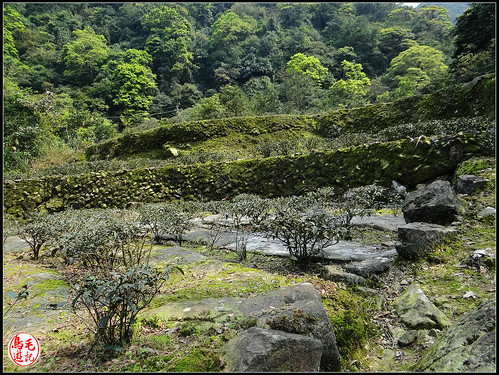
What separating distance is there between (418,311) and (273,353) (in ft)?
4.68

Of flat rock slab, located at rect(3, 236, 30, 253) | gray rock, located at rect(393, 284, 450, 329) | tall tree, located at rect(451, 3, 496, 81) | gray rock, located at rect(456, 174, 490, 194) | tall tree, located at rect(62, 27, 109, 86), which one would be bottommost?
flat rock slab, located at rect(3, 236, 30, 253)

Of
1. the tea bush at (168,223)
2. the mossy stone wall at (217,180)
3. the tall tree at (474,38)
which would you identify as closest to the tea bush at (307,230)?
the tea bush at (168,223)

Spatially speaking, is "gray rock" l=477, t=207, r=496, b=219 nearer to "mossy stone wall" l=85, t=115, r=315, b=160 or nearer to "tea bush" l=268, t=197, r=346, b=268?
"tea bush" l=268, t=197, r=346, b=268

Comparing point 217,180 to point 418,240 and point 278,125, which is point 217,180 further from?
point 418,240

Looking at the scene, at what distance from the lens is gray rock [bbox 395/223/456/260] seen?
3.06m

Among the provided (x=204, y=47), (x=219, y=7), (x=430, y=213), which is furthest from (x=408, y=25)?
(x=430, y=213)

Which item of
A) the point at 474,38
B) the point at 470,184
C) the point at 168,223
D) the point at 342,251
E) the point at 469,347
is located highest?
the point at 474,38

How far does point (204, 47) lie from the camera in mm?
45438

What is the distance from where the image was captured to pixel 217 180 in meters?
9.02

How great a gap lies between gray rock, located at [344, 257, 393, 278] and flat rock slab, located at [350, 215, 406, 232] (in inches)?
58.5

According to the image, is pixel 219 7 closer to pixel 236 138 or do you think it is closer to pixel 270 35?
pixel 270 35

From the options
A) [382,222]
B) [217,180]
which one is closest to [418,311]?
[382,222]

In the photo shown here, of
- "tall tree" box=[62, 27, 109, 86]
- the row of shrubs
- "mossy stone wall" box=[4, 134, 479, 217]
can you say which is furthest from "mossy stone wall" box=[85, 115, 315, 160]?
"tall tree" box=[62, 27, 109, 86]

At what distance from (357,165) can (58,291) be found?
6590 millimetres
